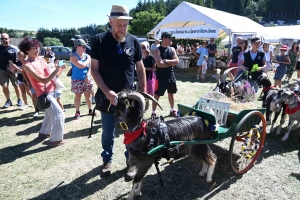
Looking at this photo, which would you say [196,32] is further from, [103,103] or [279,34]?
[103,103]

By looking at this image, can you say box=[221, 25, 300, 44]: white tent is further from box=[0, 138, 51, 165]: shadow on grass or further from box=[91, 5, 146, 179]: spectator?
box=[0, 138, 51, 165]: shadow on grass

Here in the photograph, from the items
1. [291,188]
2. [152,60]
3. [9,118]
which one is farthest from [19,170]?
[291,188]

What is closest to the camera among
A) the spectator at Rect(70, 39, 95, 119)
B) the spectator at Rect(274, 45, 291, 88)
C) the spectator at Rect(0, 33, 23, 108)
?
the spectator at Rect(70, 39, 95, 119)

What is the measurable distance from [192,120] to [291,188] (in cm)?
193

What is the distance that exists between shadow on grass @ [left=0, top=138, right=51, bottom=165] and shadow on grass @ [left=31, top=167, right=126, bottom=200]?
1.41 meters

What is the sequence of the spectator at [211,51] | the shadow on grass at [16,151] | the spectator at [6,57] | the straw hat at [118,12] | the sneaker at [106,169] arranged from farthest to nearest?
the spectator at [211,51] → the spectator at [6,57] → the shadow on grass at [16,151] → the sneaker at [106,169] → the straw hat at [118,12]

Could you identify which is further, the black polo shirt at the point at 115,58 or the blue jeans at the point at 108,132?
the blue jeans at the point at 108,132

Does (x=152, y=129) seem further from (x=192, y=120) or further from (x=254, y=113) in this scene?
(x=254, y=113)

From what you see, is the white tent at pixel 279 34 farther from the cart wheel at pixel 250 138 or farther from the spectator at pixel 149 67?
the cart wheel at pixel 250 138

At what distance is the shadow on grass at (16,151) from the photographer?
4.13 meters

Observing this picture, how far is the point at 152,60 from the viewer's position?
5559 mm

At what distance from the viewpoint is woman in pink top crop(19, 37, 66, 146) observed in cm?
400

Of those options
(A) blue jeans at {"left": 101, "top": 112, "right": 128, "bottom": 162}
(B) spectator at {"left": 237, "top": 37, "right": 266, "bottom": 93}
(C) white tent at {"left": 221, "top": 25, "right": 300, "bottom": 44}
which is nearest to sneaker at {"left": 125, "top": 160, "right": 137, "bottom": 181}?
(A) blue jeans at {"left": 101, "top": 112, "right": 128, "bottom": 162}

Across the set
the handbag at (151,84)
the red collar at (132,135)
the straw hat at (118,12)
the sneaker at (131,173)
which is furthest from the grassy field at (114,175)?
the straw hat at (118,12)
